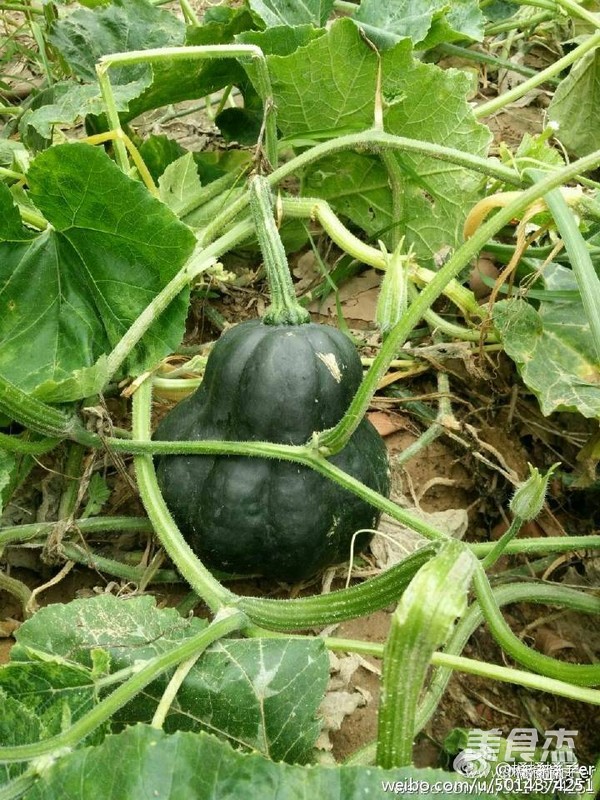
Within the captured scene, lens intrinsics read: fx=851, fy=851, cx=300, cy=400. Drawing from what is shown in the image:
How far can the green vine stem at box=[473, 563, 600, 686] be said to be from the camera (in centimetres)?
112

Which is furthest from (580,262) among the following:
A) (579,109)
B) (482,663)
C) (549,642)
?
(579,109)

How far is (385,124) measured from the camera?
1817 millimetres

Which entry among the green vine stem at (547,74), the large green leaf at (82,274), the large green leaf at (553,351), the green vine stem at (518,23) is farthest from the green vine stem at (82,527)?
the green vine stem at (518,23)

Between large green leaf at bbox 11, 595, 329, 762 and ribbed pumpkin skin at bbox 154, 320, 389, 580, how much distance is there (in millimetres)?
230

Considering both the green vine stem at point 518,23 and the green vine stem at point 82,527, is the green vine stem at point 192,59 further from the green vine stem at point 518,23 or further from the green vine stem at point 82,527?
the green vine stem at point 518,23

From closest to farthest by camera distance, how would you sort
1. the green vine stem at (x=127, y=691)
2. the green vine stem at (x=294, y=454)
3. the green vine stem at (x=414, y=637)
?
the green vine stem at (x=414, y=637) → the green vine stem at (x=127, y=691) → the green vine stem at (x=294, y=454)

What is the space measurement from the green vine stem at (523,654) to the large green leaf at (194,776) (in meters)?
0.27

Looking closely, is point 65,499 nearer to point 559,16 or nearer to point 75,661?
point 75,661

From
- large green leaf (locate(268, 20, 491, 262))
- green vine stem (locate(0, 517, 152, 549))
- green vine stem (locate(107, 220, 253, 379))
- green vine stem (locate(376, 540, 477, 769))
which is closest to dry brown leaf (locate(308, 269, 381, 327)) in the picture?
large green leaf (locate(268, 20, 491, 262))

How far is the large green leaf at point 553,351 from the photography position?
160cm

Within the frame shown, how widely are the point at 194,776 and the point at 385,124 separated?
1.38 meters

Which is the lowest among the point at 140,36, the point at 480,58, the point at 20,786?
the point at 20,786

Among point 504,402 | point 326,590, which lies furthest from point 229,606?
point 504,402

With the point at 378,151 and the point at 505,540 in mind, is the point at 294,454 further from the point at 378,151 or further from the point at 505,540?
the point at 378,151
